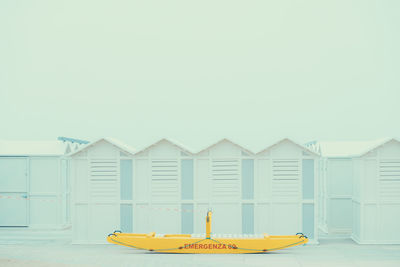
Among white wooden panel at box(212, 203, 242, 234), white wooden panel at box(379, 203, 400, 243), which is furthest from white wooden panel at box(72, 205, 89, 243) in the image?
white wooden panel at box(379, 203, 400, 243)

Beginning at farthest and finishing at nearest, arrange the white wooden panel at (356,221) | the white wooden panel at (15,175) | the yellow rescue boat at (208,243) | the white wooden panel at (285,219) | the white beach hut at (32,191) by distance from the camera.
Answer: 1. the white wooden panel at (15,175)
2. the white beach hut at (32,191)
3. the white wooden panel at (356,221)
4. the white wooden panel at (285,219)
5. the yellow rescue boat at (208,243)

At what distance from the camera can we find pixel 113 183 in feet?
44.6

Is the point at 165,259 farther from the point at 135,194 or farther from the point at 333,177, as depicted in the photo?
the point at 333,177

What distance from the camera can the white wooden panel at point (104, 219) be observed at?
13.6m

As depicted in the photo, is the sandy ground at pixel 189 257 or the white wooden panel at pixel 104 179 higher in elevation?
the white wooden panel at pixel 104 179

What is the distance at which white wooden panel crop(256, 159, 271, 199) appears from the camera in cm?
1347

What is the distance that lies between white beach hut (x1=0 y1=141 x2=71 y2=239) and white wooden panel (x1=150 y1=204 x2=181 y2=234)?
4941 mm

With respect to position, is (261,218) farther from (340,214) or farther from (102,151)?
(102,151)

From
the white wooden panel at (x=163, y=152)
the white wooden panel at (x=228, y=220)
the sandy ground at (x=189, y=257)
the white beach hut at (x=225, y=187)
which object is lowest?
the sandy ground at (x=189, y=257)

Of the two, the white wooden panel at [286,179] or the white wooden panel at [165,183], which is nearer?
the white wooden panel at [286,179]

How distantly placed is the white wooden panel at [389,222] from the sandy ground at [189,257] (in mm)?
415

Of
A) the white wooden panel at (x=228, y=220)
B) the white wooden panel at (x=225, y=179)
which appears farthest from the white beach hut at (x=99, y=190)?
the white wooden panel at (x=228, y=220)

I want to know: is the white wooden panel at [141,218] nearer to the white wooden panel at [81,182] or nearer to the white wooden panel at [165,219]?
the white wooden panel at [165,219]

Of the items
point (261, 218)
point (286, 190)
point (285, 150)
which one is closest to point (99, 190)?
point (261, 218)
